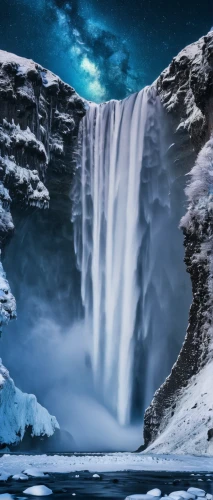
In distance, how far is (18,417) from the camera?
88.9 feet

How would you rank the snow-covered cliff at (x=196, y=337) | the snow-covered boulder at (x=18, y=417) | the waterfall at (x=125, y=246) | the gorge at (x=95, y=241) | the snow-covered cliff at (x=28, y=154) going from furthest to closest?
1. the waterfall at (x=125, y=246)
2. the gorge at (x=95, y=241)
3. the snow-covered cliff at (x=28, y=154)
4. the snow-covered boulder at (x=18, y=417)
5. the snow-covered cliff at (x=196, y=337)

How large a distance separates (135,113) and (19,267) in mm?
16495

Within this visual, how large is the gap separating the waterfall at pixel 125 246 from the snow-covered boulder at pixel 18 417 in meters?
8.03

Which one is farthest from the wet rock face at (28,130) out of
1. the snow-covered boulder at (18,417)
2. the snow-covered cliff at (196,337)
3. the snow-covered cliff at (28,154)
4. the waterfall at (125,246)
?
the snow-covered cliff at (196,337)

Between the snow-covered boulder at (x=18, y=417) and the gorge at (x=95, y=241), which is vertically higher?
the gorge at (x=95, y=241)

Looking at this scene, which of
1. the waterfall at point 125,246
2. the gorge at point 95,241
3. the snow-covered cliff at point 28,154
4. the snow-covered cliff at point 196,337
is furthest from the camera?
the waterfall at point 125,246

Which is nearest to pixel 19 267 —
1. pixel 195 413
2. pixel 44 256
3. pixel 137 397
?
pixel 44 256

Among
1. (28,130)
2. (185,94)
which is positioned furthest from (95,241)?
(185,94)

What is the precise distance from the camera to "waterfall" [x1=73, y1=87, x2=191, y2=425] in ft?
122

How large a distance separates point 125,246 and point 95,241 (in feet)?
11.1

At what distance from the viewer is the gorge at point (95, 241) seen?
3453cm

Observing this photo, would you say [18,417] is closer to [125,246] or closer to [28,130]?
[125,246]

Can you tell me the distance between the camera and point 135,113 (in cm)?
4031

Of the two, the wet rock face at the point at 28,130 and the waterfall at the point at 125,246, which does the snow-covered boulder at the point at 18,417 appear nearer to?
the waterfall at the point at 125,246
